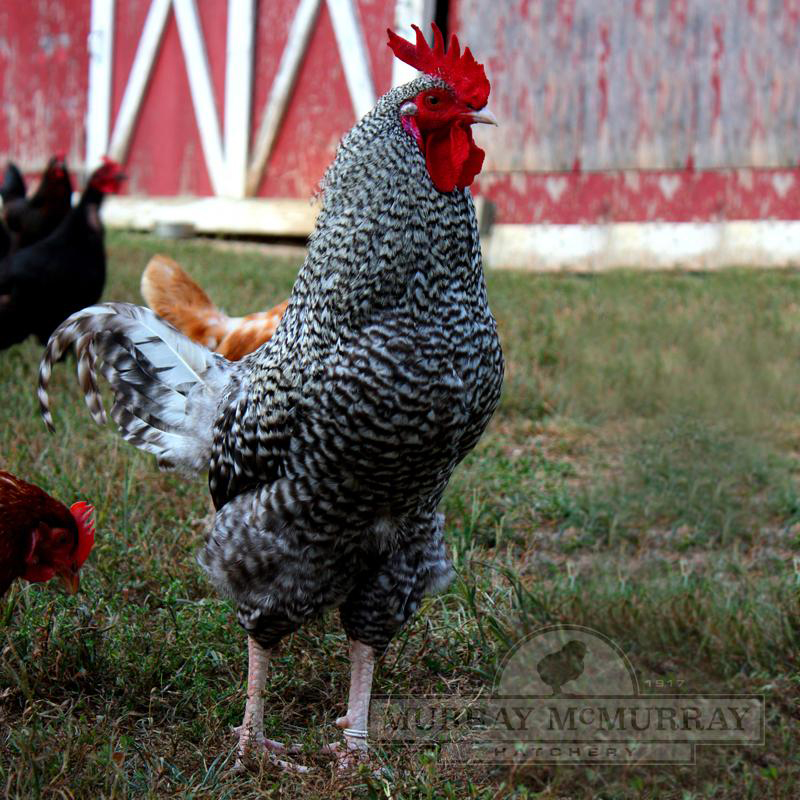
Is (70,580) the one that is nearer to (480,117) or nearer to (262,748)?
(262,748)

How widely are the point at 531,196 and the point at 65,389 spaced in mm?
4847

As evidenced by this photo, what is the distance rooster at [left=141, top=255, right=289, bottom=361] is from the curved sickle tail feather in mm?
621

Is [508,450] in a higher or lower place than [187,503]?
higher

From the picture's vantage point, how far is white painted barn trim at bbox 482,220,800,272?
24.8 ft

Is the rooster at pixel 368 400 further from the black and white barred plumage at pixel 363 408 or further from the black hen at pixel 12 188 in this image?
the black hen at pixel 12 188

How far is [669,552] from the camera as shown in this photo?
391cm

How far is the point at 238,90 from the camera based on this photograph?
10.2 m

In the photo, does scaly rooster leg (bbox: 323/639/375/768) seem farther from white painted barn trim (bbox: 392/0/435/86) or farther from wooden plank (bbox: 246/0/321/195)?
wooden plank (bbox: 246/0/321/195)

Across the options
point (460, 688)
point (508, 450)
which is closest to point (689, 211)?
point (508, 450)

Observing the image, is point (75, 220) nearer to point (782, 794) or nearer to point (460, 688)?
point (460, 688)

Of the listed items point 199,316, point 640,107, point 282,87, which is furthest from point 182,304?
point 282,87

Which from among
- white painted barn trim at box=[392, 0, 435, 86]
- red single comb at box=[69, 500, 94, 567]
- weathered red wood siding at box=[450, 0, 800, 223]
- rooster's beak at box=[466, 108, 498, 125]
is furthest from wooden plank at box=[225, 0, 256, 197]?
rooster's beak at box=[466, 108, 498, 125]

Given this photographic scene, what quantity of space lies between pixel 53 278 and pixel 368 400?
13.4ft

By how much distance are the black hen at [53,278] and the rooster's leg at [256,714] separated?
3658 mm
